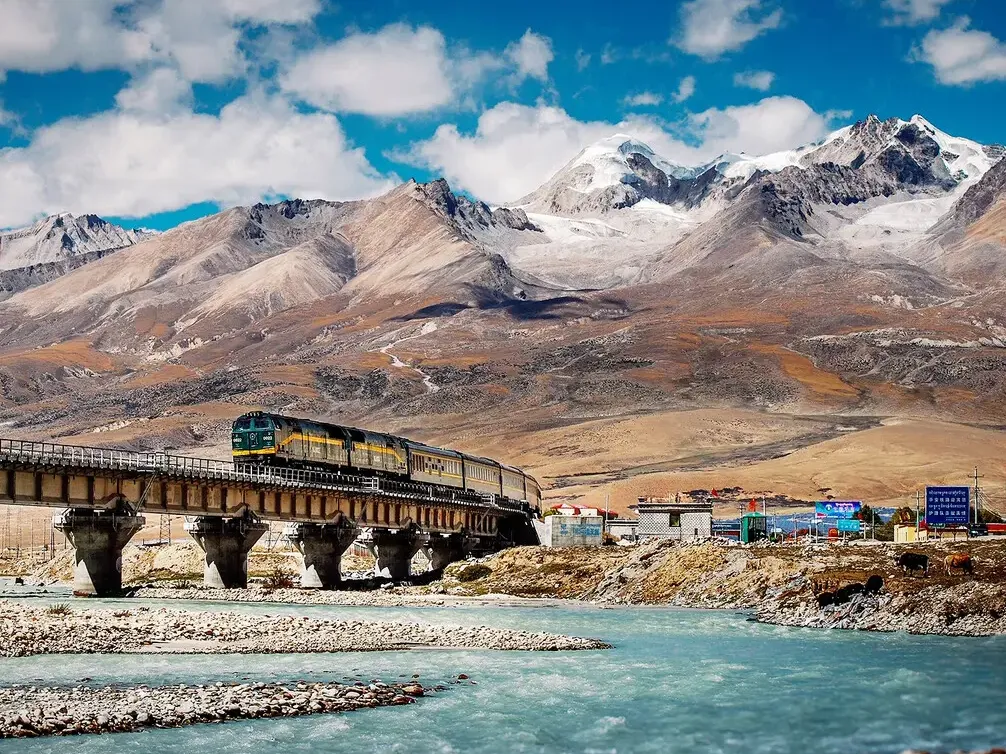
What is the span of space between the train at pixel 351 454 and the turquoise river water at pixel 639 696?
35910 millimetres

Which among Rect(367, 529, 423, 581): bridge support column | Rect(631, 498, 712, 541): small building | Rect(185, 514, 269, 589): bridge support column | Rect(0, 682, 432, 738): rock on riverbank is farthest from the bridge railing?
Rect(0, 682, 432, 738): rock on riverbank

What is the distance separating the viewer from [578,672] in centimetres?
4384

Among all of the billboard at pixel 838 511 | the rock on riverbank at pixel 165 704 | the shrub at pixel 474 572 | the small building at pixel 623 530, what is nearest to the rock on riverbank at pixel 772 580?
the shrub at pixel 474 572

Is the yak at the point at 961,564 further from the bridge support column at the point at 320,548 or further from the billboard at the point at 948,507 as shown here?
the bridge support column at the point at 320,548

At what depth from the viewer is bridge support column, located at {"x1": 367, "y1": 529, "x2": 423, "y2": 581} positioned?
94.8 meters

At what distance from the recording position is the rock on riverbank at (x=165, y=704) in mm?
31609

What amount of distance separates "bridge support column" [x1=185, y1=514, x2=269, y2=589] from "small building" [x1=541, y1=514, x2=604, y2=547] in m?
31.9

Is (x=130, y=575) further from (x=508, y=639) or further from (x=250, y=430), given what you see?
(x=508, y=639)

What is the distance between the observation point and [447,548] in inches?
4107

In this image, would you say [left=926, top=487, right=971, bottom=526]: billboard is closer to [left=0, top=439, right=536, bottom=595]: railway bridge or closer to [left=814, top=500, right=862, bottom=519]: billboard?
[left=814, top=500, right=862, bottom=519]: billboard

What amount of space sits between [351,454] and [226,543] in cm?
1630

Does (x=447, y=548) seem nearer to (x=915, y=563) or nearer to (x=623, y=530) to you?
(x=623, y=530)

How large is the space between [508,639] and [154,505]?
28.4 m

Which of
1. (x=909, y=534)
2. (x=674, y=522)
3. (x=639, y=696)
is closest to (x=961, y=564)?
(x=909, y=534)
